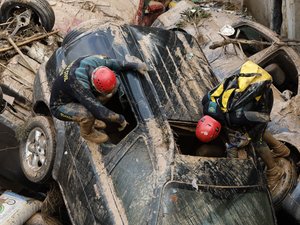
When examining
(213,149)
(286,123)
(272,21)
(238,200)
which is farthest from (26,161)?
(272,21)

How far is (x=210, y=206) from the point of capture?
4.56m

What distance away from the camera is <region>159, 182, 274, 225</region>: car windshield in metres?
4.43

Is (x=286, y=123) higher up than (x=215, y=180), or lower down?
lower down

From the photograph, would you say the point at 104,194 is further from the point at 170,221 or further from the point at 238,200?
the point at 238,200

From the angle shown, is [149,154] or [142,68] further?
[142,68]

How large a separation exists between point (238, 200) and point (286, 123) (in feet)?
6.81

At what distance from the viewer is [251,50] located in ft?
27.4

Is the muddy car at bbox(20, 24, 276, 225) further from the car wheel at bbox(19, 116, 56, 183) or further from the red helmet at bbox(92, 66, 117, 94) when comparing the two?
the red helmet at bbox(92, 66, 117, 94)

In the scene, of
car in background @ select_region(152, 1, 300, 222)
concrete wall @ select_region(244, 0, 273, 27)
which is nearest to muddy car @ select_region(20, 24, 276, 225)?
car in background @ select_region(152, 1, 300, 222)

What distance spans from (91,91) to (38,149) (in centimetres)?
127

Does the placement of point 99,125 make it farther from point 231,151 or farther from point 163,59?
point 231,151

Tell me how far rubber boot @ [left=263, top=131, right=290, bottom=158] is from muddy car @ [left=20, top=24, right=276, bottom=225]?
0.79 m

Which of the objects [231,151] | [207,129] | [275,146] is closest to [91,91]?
[207,129]

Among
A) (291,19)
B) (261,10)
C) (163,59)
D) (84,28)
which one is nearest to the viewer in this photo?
(163,59)
